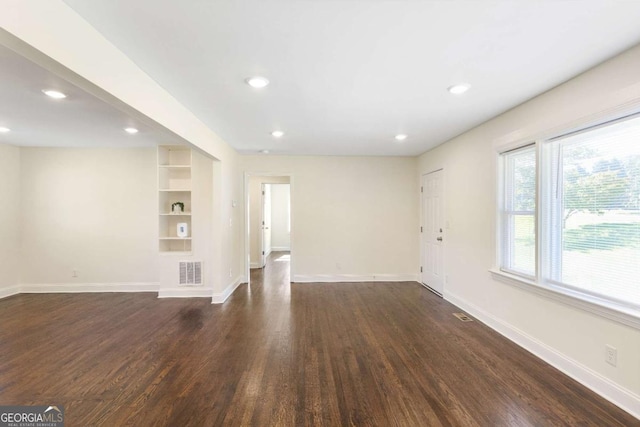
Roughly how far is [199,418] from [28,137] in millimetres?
4881

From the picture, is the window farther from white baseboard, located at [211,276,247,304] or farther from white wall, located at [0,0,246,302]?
white baseboard, located at [211,276,247,304]

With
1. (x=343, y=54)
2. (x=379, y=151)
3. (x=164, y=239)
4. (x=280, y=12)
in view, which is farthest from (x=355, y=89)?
(x=164, y=239)

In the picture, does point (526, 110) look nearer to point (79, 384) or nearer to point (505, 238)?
point (505, 238)

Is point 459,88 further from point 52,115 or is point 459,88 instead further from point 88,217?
point 88,217

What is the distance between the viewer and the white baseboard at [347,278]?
5552mm

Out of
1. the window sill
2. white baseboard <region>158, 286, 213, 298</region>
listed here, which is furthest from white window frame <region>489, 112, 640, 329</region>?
white baseboard <region>158, 286, 213, 298</region>

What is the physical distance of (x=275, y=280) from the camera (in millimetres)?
5844

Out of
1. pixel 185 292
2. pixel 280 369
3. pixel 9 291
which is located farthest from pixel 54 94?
pixel 9 291

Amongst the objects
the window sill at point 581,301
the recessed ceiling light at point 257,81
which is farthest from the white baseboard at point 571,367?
the recessed ceiling light at point 257,81

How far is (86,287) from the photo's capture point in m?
4.91

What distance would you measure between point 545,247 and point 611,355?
3.10 feet

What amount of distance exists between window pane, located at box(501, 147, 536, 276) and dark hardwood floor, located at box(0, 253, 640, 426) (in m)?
0.87

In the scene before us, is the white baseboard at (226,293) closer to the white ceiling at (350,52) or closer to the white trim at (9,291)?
the white ceiling at (350,52)

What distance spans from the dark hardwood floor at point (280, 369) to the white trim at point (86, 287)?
2.51ft
